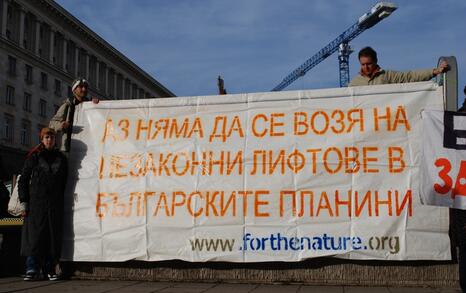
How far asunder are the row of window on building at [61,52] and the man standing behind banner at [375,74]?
50551 mm

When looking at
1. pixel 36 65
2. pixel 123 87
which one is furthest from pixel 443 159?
pixel 123 87

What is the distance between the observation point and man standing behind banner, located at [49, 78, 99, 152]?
22.3ft

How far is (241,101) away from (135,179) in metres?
1.50

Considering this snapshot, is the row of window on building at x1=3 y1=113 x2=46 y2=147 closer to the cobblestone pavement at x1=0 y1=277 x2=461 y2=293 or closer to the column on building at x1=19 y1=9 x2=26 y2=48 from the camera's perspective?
the column on building at x1=19 y1=9 x2=26 y2=48

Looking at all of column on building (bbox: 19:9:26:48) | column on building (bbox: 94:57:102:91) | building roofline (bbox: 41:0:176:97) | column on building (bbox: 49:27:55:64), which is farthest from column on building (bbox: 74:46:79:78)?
column on building (bbox: 19:9:26:48)

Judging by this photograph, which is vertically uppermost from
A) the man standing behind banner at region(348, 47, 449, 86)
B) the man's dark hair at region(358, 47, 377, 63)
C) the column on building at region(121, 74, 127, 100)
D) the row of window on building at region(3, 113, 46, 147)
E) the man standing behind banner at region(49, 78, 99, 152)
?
the column on building at region(121, 74, 127, 100)

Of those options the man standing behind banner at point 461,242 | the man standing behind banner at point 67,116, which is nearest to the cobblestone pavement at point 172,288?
the man standing behind banner at point 461,242

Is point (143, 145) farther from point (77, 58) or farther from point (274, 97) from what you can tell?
point (77, 58)

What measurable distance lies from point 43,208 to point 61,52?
2332 inches

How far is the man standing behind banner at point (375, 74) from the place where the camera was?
600 cm

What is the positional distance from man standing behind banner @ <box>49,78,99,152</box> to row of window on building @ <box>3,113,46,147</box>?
45.2 metres

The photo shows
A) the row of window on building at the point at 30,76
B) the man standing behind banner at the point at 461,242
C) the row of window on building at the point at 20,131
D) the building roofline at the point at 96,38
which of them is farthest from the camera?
the building roofline at the point at 96,38

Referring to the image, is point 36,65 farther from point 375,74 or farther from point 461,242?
point 461,242

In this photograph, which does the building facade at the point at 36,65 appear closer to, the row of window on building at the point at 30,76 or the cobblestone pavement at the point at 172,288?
the row of window on building at the point at 30,76
